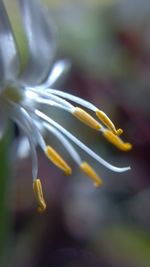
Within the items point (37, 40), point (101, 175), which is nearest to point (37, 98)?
point (37, 40)

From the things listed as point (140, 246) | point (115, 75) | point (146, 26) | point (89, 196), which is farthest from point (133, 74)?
point (140, 246)

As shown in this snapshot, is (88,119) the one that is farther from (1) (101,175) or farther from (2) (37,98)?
(1) (101,175)

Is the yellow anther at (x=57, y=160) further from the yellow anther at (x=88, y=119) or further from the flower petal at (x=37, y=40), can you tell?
the flower petal at (x=37, y=40)

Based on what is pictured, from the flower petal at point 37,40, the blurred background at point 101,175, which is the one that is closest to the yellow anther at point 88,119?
the flower petal at point 37,40

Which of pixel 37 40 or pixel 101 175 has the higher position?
pixel 37 40

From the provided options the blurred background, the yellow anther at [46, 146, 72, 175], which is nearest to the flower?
the yellow anther at [46, 146, 72, 175]

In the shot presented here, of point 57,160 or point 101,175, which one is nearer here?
point 57,160
